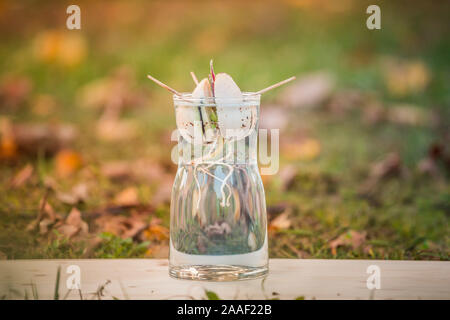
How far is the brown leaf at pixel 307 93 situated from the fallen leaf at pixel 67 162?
68 cm

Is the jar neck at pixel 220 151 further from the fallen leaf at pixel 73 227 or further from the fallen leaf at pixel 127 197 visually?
the fallen leaf at pixel 127 197

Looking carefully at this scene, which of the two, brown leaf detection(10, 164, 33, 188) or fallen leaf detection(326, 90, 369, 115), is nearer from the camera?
brown leaf detection(10, 164, 33, 188)

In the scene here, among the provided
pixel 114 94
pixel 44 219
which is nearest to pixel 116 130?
pixel 114 94

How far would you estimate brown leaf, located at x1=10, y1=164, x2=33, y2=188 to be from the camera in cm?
154

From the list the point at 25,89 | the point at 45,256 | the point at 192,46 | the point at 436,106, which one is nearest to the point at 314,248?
the point at 45,256

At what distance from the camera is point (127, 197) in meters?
1.53

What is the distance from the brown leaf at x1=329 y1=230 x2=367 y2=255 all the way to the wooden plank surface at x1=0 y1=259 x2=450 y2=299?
266 millimetres

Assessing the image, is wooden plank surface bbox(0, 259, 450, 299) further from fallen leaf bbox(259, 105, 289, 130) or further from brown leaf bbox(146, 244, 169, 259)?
fallen leaf bbox(259, 105, 289, 130)

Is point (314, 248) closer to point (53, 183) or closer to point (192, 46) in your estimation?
point (53, 183)

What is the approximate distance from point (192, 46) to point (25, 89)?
58 cm

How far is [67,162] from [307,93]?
80cm

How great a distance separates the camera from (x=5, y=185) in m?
1.57

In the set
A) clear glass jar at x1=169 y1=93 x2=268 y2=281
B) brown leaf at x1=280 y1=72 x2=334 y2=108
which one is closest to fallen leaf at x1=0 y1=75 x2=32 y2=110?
brown leaf at x1=280 y1=72 x2=334 y2=108

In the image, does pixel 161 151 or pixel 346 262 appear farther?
pixel 161 151
